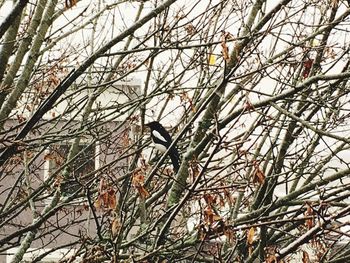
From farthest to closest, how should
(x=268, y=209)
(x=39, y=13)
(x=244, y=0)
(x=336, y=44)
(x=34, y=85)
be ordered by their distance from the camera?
(x=34, y=85) < (x=244, y=0) < (x=336, y=44) < (x=39, y=13) < (x=268, y=209)

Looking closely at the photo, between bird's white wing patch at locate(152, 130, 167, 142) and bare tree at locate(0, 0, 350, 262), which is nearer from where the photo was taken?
bare tree at locate(0, 0, 350, 262)

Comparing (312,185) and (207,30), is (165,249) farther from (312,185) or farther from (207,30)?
(207,30)

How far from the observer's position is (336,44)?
21.0ft

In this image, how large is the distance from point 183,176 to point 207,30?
2.65 m

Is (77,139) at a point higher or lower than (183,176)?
higher

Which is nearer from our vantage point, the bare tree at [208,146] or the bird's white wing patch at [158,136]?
the bare tree at [208,146]

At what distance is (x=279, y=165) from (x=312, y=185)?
69 cm

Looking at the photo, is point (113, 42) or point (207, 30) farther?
point (207, 30)

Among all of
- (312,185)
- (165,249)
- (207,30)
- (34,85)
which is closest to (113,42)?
(165,249)

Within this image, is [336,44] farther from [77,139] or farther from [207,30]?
[77,139]

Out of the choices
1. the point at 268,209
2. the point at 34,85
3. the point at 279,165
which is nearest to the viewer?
the point at 268,209

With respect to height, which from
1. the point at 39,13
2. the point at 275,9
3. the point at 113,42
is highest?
the point at 39,13

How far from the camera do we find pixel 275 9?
4.74 meters

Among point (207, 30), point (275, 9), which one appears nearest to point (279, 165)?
point (275, 9)
